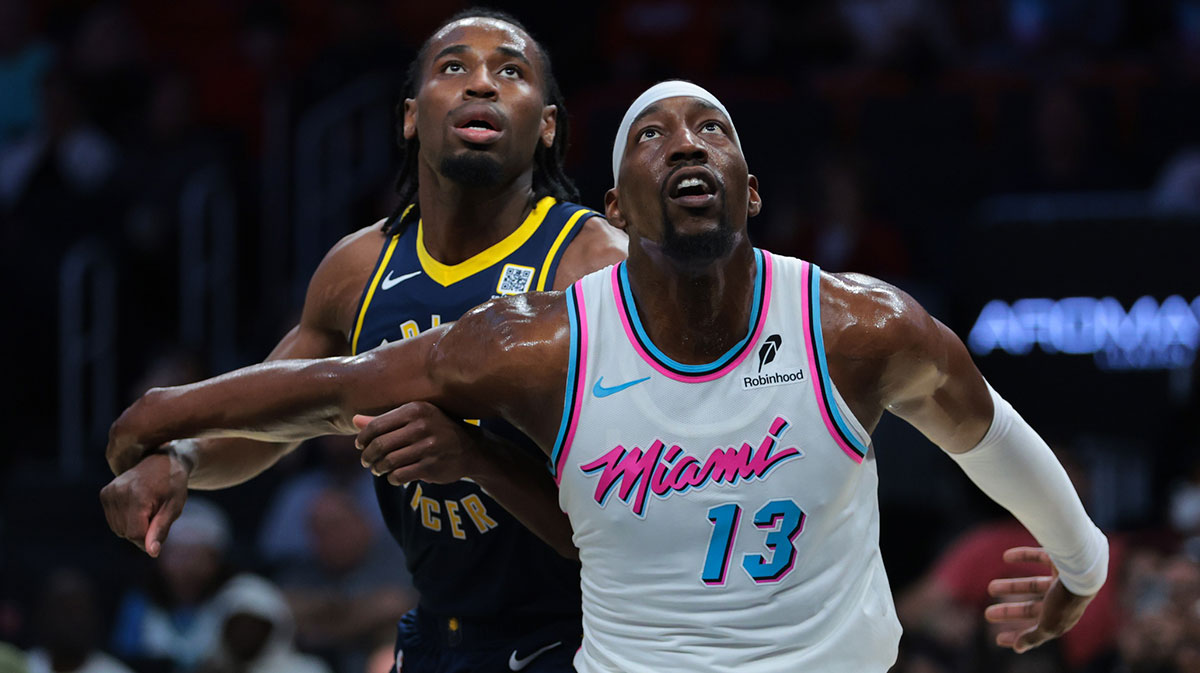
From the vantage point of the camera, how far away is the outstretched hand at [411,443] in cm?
361

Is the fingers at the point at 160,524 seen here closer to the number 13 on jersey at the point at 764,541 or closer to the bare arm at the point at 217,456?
the bare arm at the point at 217,456

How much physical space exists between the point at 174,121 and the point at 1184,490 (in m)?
7.16

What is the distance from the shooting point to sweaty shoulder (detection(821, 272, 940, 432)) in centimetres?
357

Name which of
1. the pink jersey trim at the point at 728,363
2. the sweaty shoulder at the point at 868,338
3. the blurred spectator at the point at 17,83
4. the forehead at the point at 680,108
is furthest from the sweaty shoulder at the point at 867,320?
the blurred spectator at the point at 17,83

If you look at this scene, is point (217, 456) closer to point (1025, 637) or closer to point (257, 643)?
point (1025, 637)

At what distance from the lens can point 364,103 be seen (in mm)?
11125

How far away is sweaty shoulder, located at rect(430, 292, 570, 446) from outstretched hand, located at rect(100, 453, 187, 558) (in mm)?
758

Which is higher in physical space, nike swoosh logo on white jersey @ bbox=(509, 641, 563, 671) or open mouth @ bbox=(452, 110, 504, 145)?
open mouth @ bbox=(452, 110, 504, 145)

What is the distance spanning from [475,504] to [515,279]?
2.00 feet

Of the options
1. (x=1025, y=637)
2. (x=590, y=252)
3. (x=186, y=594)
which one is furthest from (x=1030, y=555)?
(x=186, y=594)

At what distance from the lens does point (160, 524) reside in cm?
382

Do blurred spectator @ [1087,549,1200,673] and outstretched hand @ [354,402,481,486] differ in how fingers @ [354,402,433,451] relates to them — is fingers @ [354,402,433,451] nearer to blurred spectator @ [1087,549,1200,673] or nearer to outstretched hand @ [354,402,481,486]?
outstretched hand @ [354,402,481,486]

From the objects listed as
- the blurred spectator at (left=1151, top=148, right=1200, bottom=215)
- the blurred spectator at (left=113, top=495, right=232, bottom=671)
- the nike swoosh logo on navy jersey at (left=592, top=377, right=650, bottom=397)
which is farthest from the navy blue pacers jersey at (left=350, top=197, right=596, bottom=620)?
the blurred spectator at (left=1151, top=148, right=1200, bottom=215)

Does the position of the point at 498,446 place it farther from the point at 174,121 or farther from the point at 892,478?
the point at 174,121
